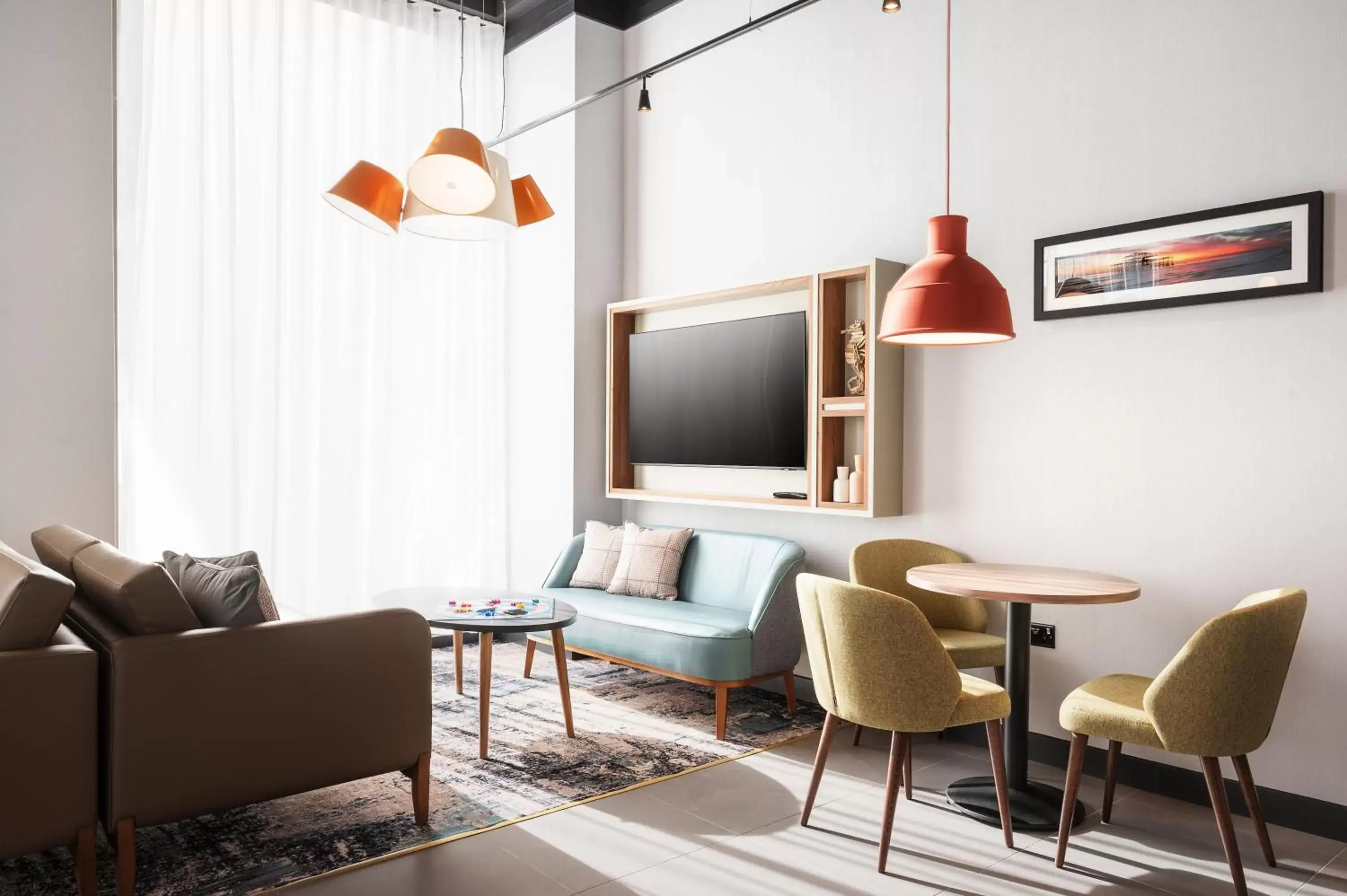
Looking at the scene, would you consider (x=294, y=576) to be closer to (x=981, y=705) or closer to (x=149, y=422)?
(x=149, y=422)

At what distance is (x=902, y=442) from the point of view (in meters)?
4.28

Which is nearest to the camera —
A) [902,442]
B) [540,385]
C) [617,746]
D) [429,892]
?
[429,892]

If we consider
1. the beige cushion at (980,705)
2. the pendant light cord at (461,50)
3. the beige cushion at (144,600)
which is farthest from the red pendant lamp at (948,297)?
the pendant light cord at (461,50)

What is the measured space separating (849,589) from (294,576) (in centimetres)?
354

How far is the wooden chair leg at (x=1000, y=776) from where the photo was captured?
2.92 metres

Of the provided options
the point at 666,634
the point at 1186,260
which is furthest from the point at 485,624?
the point at 1186,260

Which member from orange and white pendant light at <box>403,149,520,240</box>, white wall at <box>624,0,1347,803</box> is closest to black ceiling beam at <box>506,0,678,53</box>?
white wall at <box>624,0,1347,803</box>

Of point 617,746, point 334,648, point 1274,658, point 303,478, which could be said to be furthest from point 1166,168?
point 303,478

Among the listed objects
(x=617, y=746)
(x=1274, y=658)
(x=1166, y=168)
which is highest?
(x=1166, y=168)

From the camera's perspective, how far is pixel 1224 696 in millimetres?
2619

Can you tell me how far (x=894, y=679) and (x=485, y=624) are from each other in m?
1.57

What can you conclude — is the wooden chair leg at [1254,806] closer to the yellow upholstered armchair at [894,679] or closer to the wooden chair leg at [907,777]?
the yellow upholstered armchair at [894,679]

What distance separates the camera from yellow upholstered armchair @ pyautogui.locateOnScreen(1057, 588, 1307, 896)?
260cm

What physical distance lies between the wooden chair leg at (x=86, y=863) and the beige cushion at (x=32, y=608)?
0.49 m
